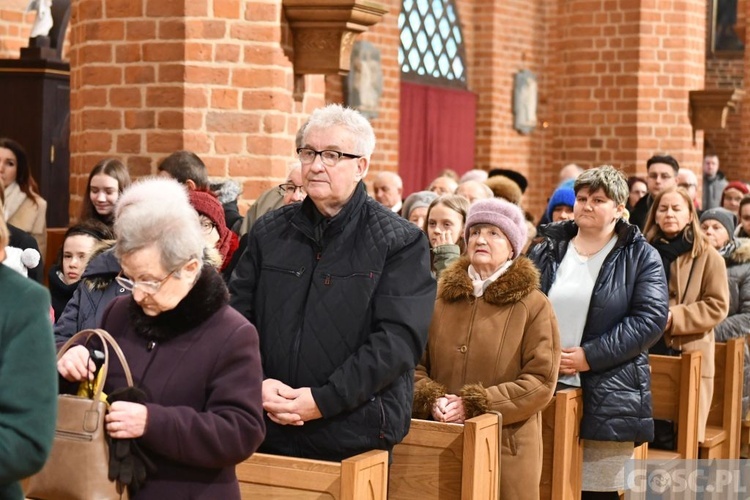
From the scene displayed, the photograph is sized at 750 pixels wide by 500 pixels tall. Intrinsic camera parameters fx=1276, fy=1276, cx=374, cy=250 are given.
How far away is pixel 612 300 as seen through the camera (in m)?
5.44

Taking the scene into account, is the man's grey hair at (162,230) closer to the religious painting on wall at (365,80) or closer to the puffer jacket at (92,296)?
the puffer jacket at (92,296)

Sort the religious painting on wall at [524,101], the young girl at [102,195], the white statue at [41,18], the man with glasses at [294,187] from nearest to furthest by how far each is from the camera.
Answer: the man with glasses at [294,187]
the young girl at [102,195]
the white statue at [41,18]
the religious painting on wall at [524,101]

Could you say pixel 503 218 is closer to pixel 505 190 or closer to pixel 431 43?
pixel 505 190

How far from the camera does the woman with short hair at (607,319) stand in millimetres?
5375

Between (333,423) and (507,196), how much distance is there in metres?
4.56

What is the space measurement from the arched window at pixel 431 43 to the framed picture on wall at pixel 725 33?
874cm

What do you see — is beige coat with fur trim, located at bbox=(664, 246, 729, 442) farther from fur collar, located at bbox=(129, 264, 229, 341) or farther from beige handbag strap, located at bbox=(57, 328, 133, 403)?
beige handbag strap, located at bbox=(57, 328, 133, 403)

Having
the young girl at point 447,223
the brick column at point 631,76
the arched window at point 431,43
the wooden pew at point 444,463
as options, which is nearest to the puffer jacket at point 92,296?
the wooden pew at point 444,463

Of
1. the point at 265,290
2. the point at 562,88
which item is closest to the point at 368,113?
the point at 562,88

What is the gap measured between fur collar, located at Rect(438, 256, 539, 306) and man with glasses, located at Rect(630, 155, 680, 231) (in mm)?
4564

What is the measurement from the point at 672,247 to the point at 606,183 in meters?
1.33

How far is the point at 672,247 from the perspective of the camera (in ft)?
21.9

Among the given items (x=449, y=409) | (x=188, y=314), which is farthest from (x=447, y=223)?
(x=188, y=314)

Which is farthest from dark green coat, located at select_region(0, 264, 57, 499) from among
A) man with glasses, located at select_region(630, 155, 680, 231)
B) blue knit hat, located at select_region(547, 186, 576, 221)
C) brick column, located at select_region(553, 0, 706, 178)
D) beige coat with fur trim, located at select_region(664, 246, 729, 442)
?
brick column, located at select_region(553, 0, 706, 178)
